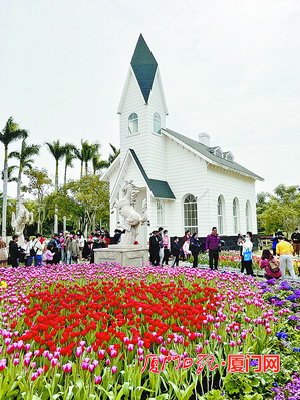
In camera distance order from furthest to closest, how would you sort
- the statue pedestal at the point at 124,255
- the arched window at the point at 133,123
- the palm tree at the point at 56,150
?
1. the palm tree at the point at 56,150
2. the arched window at the point at 133,123
3. the statue pedestal at the point at 124,255

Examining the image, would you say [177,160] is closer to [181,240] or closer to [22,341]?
[181,240]

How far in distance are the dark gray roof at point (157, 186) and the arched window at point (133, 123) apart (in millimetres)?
1921

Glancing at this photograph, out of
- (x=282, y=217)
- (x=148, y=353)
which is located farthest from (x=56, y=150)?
(x=148, y=353)

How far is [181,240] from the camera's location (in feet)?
72.7

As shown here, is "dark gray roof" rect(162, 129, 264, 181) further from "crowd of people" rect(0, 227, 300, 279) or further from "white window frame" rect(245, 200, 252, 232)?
"crowd of people" rect(0, 227, 300, 279)

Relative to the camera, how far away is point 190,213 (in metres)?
23.5

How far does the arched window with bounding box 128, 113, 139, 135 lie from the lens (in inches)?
955

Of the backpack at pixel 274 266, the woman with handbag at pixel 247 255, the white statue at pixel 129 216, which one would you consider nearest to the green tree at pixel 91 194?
the white statue at pixel 129 216

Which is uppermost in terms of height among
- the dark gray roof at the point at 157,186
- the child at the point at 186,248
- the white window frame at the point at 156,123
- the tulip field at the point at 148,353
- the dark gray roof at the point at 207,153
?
the white window frame at the point at 156,123

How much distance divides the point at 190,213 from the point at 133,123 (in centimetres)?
780

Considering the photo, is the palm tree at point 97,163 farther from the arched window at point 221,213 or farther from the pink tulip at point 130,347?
the pink tulip at point 130,347

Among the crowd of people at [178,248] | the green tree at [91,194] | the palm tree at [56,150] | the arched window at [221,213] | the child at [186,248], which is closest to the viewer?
the crowd of people at [178,248]

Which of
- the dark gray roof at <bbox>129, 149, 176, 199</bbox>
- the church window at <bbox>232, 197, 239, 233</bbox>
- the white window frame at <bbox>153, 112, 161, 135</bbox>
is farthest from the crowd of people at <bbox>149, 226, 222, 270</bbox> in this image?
the church window at <bbox>232, 197, 239, 233</bbox>

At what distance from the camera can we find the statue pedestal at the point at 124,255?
12469 mm
